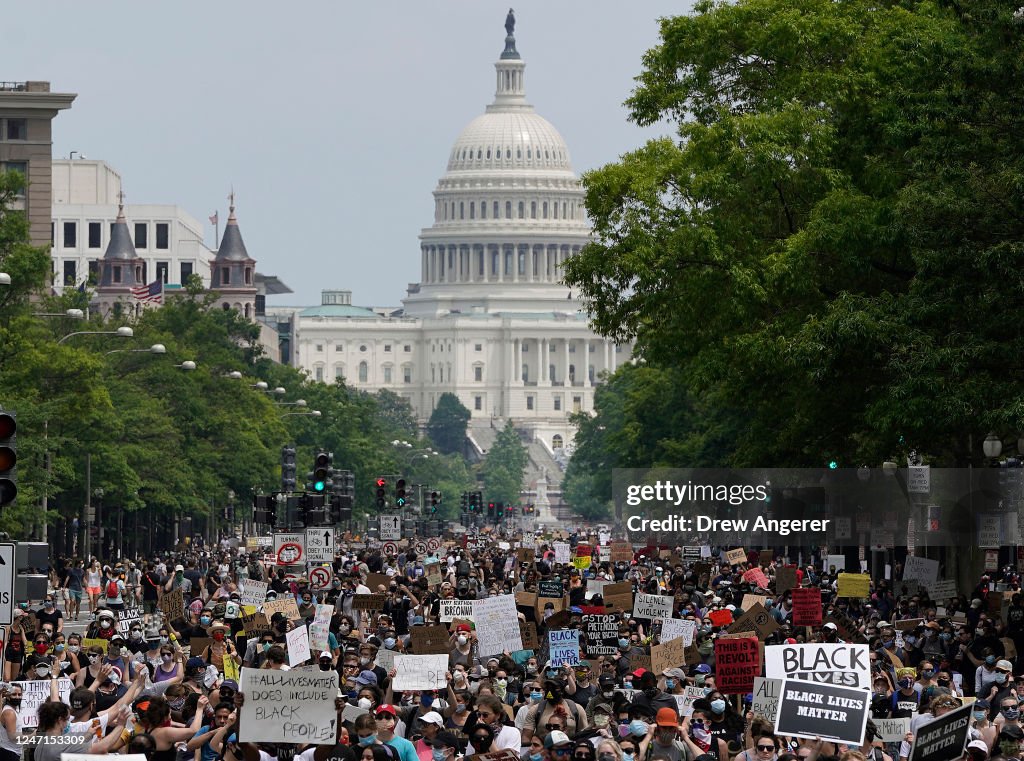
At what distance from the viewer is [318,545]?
44.1m

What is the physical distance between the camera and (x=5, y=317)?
204 ft

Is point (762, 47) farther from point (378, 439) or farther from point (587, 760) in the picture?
point (378, 439)

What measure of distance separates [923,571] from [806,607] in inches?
307

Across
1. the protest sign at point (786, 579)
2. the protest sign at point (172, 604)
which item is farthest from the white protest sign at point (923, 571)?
the protest sign at point (172, 604)

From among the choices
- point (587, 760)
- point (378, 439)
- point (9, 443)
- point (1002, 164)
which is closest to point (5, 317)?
point (1002, 164)

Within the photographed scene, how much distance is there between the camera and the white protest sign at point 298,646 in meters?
25.6

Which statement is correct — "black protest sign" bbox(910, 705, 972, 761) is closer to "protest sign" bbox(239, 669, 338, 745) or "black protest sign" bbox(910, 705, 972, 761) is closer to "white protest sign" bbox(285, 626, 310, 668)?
"protest sign" bbox(239, 669, 338, 745)

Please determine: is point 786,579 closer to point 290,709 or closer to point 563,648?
point 563,648

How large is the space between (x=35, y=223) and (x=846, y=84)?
60.7 meters

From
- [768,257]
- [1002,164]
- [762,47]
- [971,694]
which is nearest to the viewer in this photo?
[971,694]

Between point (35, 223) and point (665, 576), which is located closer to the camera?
point (665, 576)

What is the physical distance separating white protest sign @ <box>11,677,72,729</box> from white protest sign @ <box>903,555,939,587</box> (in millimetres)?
19804

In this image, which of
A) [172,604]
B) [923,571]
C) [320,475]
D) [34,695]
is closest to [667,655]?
[34,695]

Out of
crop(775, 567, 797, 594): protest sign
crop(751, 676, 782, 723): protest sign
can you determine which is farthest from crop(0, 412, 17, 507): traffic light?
crop(775, 567, 797, 594): protest sign
